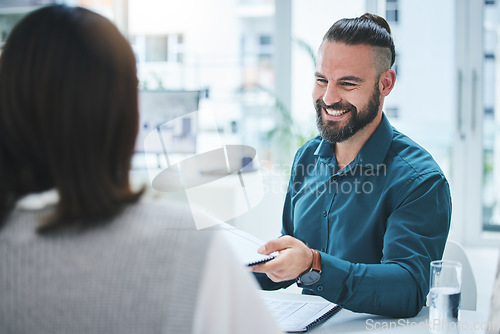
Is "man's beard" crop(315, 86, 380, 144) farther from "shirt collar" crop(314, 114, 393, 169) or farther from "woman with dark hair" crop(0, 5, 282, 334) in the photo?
"woman with dark hair" crop(0, 5, 282, 334)

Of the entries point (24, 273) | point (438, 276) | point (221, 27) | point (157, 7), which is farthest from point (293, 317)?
point (221, 27)

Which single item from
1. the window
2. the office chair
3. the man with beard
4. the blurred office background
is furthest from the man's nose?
the window

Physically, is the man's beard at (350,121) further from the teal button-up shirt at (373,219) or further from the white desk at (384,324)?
the white desk at (384,324)

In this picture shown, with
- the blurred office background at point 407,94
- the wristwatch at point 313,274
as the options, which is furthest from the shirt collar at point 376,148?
the blurred office background at point 407,94

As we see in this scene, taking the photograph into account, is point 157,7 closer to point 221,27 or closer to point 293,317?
point 221,27

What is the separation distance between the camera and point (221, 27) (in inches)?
198

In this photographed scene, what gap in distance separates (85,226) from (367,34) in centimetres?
124

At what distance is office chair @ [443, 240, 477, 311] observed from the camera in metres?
1.53

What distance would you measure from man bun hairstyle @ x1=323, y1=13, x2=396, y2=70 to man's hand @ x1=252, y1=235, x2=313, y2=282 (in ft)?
2.48

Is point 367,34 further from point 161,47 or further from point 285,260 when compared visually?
point 161,47

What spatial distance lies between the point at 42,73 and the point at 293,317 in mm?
797

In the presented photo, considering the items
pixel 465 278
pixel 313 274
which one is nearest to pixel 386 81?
pixel 465 278

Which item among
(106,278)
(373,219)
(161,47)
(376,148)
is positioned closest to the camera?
(106,278)

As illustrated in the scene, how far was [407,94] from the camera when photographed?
3.32m
